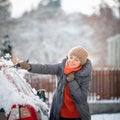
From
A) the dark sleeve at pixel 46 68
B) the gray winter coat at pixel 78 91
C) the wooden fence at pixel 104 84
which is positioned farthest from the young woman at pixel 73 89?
the wooden fence at pixel 104 84

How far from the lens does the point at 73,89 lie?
16.9 ft

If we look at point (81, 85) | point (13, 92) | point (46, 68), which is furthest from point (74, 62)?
point (13, 92)

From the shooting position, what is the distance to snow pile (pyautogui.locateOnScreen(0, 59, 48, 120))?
4664 mm

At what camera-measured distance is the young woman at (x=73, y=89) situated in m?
5.21

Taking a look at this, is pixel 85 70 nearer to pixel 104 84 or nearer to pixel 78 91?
pixel 78 91

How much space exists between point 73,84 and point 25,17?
1684 inches

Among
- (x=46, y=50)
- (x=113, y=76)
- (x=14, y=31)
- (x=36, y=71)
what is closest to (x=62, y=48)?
(x=46, y=50)

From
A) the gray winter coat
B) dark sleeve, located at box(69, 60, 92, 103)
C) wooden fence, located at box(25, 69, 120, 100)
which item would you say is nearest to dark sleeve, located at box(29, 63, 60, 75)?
the gray winter coat

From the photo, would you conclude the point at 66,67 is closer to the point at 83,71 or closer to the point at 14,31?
the point at 83,71

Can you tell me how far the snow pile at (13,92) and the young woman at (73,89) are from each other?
263 mm

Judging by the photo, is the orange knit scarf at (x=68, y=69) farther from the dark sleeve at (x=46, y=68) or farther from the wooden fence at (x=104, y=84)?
the wooden fence at (x=104, y=84)

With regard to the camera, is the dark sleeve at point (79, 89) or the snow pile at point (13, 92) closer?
the snow pile at point (13, 92)

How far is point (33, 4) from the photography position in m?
49.8

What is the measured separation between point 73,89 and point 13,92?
86 cm
